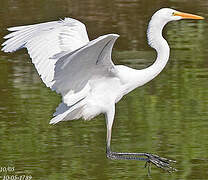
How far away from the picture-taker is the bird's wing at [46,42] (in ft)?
25.0

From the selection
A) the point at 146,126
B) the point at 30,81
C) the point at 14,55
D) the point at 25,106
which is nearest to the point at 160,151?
the point at 146,126

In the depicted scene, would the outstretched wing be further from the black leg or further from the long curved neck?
the black leg

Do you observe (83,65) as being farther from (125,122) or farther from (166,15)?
(125,122)

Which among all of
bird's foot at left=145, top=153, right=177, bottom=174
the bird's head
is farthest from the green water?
the bird's head

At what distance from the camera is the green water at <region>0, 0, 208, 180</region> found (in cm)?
865

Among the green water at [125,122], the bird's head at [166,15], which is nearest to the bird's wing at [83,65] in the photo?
the bird's head at [166,15]

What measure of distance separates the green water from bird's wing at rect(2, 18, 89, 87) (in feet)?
4.19

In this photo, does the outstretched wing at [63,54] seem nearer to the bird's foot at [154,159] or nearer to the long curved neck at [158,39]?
the long curved neck at [158,39]

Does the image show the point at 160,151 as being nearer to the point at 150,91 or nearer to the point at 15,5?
the point at 150,91

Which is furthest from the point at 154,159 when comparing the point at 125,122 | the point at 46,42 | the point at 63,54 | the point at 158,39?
the point at 125,122

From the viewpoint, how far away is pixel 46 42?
7730mm

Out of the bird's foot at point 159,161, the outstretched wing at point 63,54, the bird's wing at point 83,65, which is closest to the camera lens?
the bird's wing at point 83,65

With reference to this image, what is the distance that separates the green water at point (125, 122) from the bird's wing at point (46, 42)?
128 centimetres

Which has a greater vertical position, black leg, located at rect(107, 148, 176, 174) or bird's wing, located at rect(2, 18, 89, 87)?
bird's wing, located at rect(2, 18, 89, 87)
